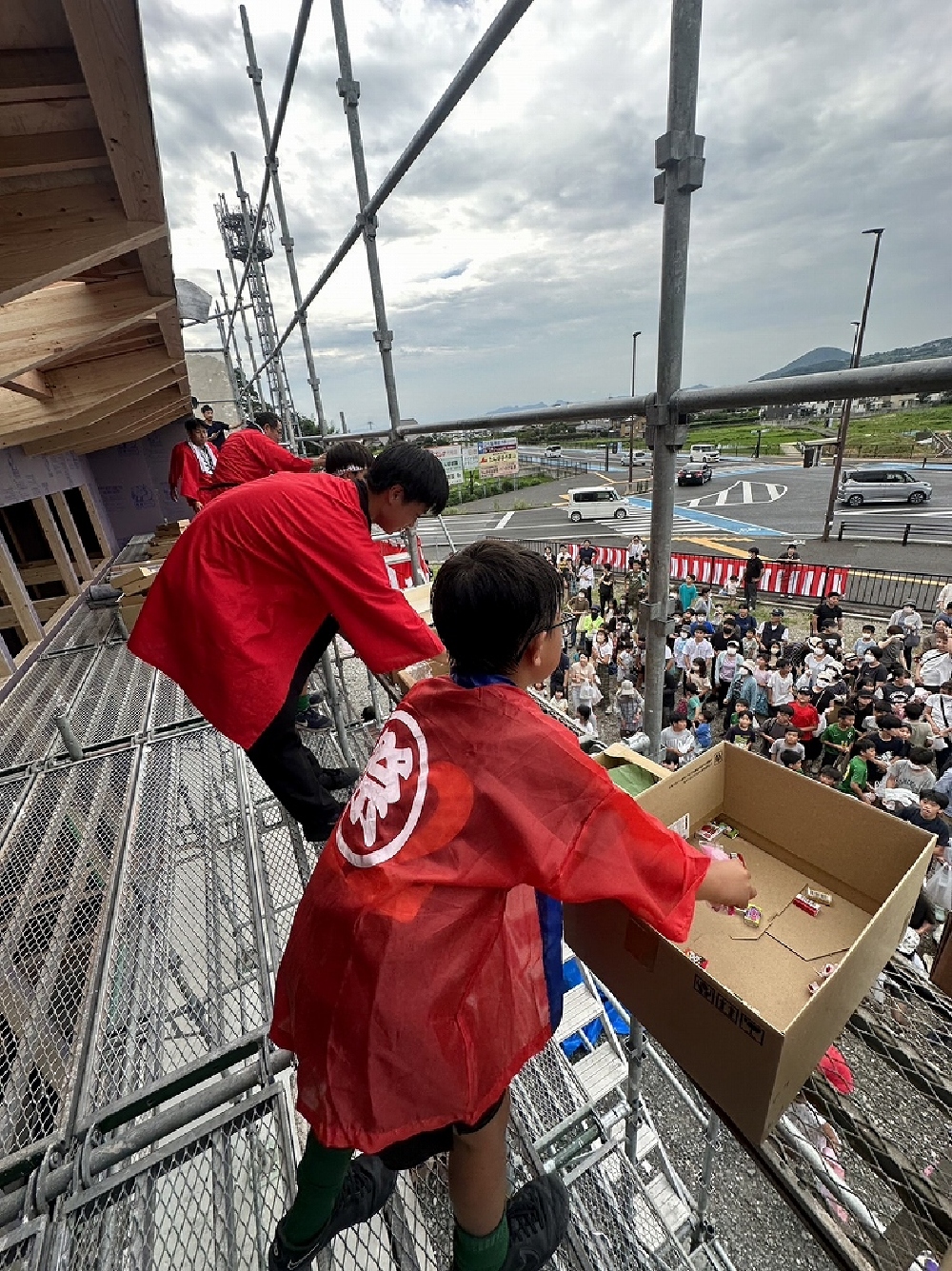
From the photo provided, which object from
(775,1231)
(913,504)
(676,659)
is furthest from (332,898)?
(913,504)

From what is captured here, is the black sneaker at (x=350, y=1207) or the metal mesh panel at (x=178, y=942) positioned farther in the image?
the metal mesh panel at (x=178, y=942)

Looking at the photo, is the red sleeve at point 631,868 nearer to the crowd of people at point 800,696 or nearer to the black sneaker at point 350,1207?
the black sneaker at point 350,1207

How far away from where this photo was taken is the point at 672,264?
5.28 feet

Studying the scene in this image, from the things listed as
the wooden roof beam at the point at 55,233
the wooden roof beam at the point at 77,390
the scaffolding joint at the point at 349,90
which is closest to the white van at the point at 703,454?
the wooden roof beam at the point at 77,390

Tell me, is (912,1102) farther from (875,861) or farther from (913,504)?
(913,504)

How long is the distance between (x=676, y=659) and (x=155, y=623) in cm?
918

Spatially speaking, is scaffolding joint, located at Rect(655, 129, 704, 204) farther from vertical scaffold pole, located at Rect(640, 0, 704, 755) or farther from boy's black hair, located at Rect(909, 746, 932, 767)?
boy's black hair, located at Rect(909, 746, 932, 767)

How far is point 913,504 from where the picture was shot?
25484 mm

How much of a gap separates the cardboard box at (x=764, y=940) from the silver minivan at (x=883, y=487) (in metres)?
30.3

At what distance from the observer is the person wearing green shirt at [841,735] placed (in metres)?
7.22

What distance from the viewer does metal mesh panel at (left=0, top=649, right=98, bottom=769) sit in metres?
3.48

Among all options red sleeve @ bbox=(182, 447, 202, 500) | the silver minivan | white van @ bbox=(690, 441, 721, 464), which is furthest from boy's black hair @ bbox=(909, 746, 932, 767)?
white van @ bbox=(690, 441, 721, 464)

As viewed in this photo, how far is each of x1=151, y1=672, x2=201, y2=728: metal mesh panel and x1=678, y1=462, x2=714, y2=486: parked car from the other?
36.0 meters

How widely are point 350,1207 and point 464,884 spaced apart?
1.10 m
